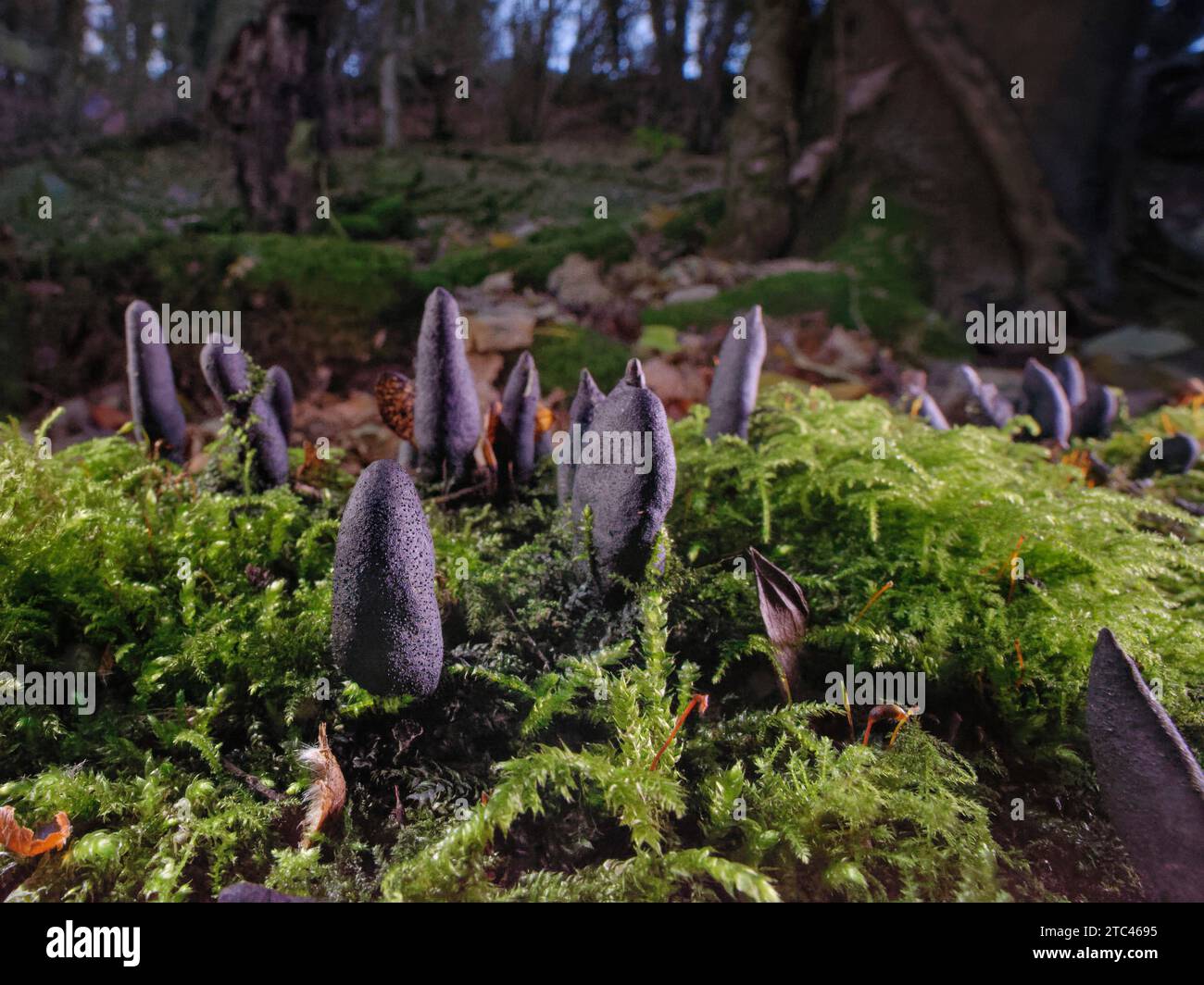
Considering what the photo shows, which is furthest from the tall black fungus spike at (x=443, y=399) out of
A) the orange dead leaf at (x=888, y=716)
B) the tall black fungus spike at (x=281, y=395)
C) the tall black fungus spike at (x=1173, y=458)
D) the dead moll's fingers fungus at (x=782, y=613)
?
the tall black fungus spike at (x=1173, y=458)

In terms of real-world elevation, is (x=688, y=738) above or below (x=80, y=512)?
below

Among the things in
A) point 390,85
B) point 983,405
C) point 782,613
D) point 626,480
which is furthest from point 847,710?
point 390,85

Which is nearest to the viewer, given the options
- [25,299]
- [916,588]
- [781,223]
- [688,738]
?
[688,738]

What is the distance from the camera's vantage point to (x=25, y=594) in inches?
55.5

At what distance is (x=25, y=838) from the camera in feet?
3.37

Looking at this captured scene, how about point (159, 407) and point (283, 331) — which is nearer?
point (159, 407)

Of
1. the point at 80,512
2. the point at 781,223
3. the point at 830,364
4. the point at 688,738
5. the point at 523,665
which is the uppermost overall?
the point at 781,223

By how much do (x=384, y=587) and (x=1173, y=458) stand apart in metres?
2.80

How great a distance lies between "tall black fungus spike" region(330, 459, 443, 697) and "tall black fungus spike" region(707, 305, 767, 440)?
103 cm

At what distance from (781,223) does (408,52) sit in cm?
1246

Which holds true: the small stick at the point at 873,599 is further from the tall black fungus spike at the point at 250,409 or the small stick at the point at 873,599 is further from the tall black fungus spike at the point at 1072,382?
the tall black fungus spike at the point at 1072,382

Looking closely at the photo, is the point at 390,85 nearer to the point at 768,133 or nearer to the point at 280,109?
the point at 280,109
